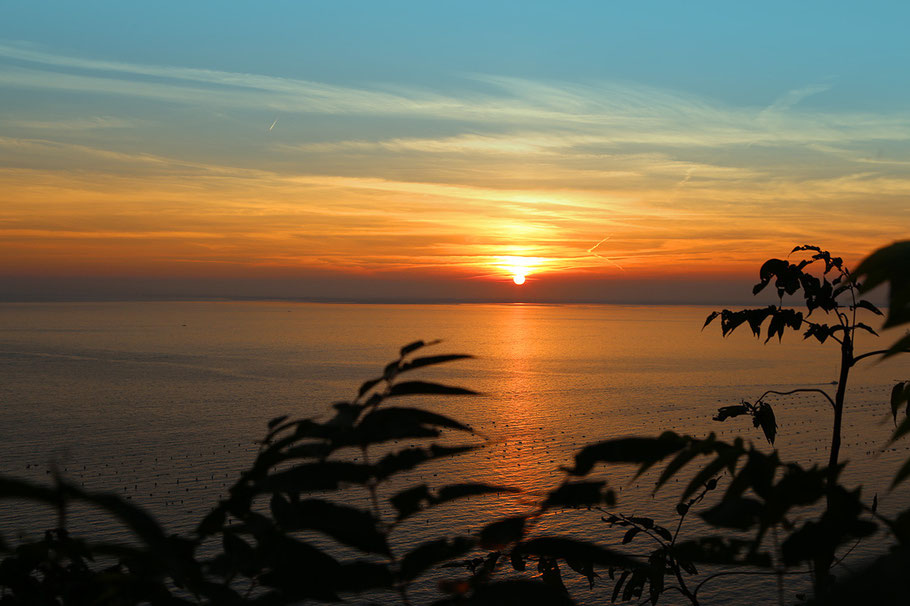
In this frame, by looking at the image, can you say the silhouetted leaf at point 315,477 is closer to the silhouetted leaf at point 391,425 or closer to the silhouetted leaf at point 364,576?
the silhouetted leaf at point 391,425

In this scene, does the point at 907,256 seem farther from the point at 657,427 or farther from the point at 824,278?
the point at 657,427

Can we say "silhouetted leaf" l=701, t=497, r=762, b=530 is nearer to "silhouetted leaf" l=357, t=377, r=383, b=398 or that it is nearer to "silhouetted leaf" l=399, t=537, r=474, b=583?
"silhouetted leaf" l=399, t=537, r=474, b=583

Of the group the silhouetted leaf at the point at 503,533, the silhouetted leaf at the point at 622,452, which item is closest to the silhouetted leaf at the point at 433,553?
the silhouetted leaf at the point at 503,533

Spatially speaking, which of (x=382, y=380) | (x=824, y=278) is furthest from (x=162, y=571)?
(x=824, y=278)

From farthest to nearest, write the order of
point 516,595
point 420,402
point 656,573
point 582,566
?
point 420,402
point 656,573
point 582,566
point 516,595

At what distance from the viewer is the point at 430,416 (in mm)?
2172

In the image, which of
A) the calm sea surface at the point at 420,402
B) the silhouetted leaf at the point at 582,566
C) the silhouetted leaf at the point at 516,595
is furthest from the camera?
the calm sea surface at the point at 420,402

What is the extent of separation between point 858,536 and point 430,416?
4.14 ft

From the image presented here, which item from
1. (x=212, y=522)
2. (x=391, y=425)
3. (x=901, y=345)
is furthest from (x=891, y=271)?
(x=212, y=522)

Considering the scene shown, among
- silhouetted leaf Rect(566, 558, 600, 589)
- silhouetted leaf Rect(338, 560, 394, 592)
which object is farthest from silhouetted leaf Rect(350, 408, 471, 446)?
silhouetted leaf Rect(566, 558, 600, 589)

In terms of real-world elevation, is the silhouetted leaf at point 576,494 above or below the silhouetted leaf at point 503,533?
above

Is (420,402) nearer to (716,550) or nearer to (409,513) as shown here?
(716,550)

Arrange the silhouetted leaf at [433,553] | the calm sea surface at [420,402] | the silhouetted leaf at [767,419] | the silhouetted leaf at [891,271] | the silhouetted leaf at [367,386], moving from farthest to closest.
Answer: the calm sea surface at [420,402]
the silhouetted leaf at [767,419]
the silhouetted leaf at [433,553]
the silhouetted leaf at [367,386]
the silhouetted leaf at [891,271]

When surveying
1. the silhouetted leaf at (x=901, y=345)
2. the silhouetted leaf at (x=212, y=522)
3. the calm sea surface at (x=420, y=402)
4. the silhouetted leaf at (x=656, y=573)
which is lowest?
the calm sea surface at (x=420, y=402)
